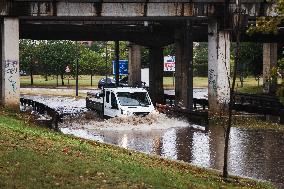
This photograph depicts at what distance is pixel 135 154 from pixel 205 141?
5.49 metres

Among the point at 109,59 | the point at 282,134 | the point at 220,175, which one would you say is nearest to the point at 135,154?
the point at 220,175

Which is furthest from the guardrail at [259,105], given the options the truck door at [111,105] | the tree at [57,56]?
the tree at [57,56]

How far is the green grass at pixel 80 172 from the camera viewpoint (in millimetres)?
10477

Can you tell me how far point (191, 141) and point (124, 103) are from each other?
747 centimetres

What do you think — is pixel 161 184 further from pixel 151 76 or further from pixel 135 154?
pixel 151 76

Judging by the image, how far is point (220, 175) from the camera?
14.1 m

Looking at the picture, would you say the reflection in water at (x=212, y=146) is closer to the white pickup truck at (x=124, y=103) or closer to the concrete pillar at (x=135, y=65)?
the white pickup truck at (x=124, y=103)

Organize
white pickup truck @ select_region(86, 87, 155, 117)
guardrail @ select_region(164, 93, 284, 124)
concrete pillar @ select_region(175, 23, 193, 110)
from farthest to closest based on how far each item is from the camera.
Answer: concrete pillar @ select_region(175, 23, 193, 110) → guardrail @ select_region(164, 93, 284, 124) → white pickup truck @ select_region(86, 87, 155, 117)

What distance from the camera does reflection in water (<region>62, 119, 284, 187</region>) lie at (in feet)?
53.1

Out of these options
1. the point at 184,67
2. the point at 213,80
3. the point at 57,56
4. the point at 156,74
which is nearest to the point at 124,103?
the point at 213,80

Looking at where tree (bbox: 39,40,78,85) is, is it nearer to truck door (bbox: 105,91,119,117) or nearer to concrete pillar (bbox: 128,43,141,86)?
concrete pillar (bbox: 128,43,141,86)

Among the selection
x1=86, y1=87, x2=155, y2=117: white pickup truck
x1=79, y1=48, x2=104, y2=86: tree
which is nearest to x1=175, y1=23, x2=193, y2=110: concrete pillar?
x1=86, y1=87, x2=155, y2=117: white pickup truck

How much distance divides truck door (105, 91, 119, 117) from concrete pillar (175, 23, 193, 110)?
5913mm

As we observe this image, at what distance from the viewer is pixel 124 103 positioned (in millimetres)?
28953
